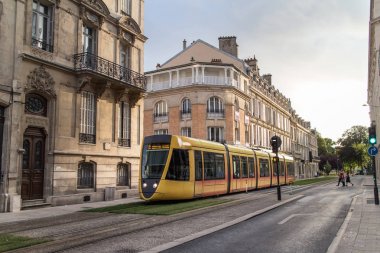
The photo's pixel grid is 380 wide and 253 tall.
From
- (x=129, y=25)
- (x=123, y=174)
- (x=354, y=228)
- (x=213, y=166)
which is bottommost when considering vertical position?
(x=354, y=228)

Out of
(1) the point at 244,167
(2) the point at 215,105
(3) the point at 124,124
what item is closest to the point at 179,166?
(3) the point at 124,124

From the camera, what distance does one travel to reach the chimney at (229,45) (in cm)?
5103

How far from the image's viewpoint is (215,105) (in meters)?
42.4

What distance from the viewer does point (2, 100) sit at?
15.2 metres

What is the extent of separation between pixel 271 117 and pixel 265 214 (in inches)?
1869

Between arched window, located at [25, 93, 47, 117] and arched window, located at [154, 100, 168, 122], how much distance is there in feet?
89.0

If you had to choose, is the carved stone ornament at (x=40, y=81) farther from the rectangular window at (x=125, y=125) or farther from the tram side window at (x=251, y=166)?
the tram side window at (x=251, y=166)

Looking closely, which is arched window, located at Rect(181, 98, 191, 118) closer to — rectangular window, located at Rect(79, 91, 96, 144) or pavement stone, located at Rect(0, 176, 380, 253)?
rectangular window, located at Rect(79, 91, 96, 144)

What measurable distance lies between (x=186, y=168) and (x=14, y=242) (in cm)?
1022

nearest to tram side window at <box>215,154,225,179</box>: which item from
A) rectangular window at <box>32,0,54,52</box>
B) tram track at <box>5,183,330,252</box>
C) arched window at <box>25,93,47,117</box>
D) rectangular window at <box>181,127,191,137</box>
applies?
tram track at <box>5,183,330,252</box>

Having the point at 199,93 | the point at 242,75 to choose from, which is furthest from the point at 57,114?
the point at 242,75

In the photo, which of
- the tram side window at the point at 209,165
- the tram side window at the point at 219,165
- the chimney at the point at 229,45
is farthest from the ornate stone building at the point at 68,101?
the chimney at the point at 229,45

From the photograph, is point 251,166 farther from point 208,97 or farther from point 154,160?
point 208,97

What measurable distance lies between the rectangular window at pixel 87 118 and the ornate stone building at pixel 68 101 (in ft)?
0.17
